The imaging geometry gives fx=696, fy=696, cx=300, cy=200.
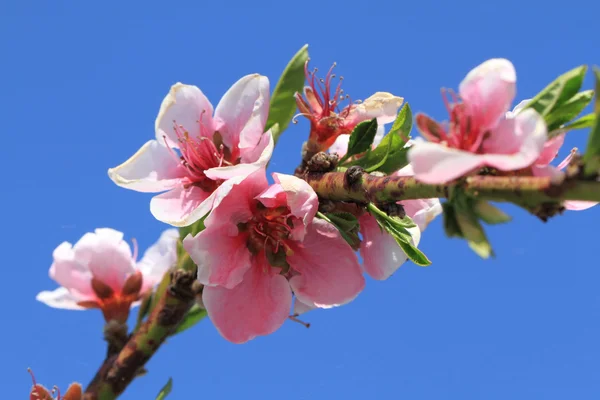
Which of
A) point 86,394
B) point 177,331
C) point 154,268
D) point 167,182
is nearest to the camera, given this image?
point 167,182

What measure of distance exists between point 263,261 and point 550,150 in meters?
0.79

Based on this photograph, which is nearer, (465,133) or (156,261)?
(465,133)

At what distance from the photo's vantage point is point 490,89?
4.04ft

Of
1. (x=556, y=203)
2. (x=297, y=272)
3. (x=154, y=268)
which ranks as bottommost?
(x=556, y=203)

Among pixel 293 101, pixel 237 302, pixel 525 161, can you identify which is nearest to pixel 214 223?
pixel 237 302

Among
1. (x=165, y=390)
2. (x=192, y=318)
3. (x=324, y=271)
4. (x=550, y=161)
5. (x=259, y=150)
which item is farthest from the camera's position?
(x=192, y=318)

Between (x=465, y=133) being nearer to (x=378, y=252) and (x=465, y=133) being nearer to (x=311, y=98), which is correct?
(x=378, y=252)

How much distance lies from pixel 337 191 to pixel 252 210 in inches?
9.7

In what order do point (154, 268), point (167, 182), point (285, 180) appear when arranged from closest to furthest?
point (285, 180)
point (167, 182)
point (154, 268)

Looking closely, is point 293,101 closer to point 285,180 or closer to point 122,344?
point 285,180

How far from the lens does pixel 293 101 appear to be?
2021 mm

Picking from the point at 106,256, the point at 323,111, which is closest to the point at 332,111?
the point at 323,111

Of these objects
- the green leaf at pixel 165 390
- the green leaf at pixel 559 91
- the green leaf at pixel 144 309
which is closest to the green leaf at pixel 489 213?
the green leaf at pixel 559 91

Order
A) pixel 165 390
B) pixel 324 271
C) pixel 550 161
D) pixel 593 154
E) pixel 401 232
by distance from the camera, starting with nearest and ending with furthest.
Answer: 1. pixel 593 154
2. pixel 550 161
3. pixel 401 232
4. pixel 324 271
5. pixel 165 390
